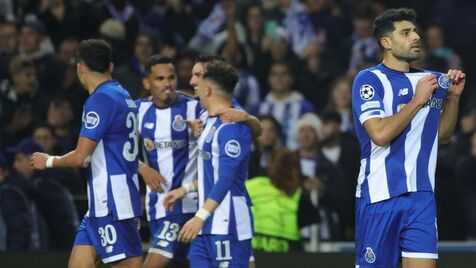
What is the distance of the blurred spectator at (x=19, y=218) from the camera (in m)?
11.4

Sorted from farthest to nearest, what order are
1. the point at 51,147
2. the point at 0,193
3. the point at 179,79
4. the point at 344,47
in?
the point at 344,47 < the point at 179,79 < the point at 51,147 < the point at 0,193

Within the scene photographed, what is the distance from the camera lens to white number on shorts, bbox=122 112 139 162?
28.5 ft

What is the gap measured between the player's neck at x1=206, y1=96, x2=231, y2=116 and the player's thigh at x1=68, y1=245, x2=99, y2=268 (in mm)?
1277

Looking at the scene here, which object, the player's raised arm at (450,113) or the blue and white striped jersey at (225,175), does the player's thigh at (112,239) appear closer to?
the blue and white striped jersey at (225,175)

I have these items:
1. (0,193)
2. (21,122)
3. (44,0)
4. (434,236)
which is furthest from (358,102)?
(44,0)

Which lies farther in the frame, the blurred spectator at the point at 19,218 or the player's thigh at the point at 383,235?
the blurred spectator at the point at 19,218

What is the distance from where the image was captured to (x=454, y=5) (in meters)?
15.4

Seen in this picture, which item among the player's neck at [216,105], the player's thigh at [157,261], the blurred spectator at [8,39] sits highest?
the blurred spectator at [8,39]

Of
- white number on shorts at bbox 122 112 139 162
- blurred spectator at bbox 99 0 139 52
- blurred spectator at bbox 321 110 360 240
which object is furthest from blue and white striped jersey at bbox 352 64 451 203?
blurred spectator at bbox 99 0 139 52

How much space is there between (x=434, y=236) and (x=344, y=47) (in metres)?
7.69

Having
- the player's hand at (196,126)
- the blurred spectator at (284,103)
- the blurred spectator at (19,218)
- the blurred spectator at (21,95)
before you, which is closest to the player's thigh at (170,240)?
the player's hand at (196,126)

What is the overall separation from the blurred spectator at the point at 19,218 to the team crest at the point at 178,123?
235 centimetres

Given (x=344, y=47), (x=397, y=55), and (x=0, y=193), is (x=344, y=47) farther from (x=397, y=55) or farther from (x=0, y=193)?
(x=397, y=55)

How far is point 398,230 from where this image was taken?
7777mm
